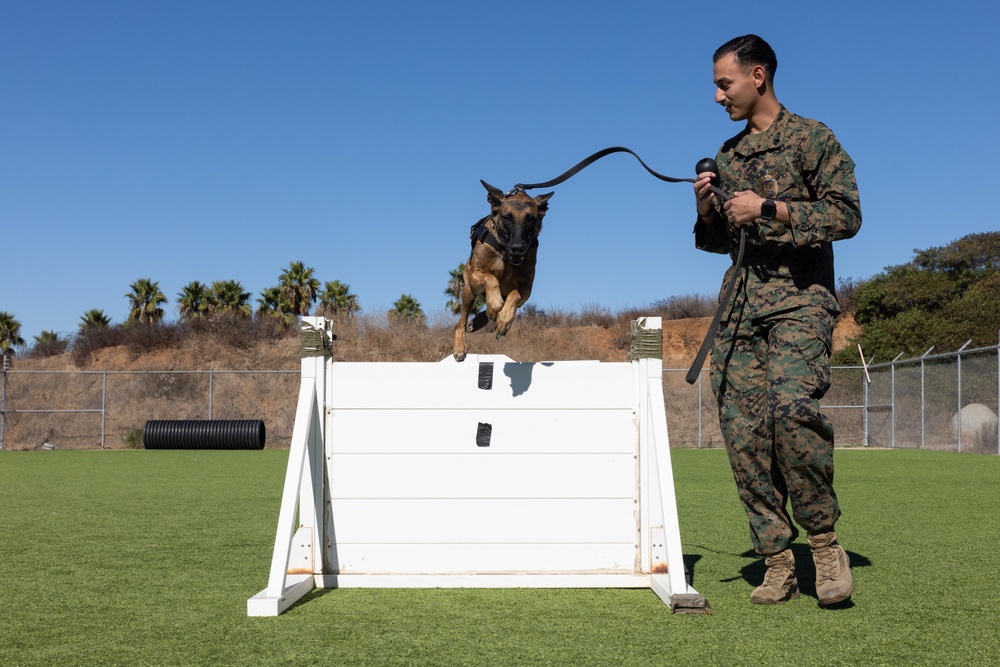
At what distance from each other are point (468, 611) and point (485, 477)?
2.77 feet

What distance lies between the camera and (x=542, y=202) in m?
5.07

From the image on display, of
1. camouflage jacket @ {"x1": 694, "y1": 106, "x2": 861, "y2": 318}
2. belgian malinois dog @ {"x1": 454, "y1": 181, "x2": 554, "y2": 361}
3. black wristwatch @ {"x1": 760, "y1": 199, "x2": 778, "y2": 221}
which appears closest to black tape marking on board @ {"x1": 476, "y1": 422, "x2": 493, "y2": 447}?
belgian malinois dog @ {"x1": 454, "y1": 181, "x2": 554, "y2": 361}

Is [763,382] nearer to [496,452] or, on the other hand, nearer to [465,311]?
[496,452]

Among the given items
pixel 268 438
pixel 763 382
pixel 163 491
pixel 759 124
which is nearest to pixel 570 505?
pixel 763 382

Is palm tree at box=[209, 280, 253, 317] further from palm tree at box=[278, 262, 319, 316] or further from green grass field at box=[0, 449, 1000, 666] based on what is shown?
green grass field at box=[0, 449, 1000, 666]

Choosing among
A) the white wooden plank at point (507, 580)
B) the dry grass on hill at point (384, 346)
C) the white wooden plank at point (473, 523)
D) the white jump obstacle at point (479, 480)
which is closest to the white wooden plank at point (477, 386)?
the white jump obstacle at point (479, 480)

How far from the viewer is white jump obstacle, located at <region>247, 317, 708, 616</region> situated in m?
4.68

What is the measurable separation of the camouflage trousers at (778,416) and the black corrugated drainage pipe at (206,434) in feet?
63.9

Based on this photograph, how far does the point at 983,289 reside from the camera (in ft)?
A: 115

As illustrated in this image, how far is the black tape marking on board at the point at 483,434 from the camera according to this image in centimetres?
471

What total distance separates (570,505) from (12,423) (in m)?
31.5

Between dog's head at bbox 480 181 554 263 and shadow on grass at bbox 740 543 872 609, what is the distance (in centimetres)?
220

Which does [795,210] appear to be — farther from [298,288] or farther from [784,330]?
[298,288]

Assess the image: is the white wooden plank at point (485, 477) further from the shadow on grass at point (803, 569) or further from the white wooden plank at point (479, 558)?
the shadow on grass at point (803, 569)
